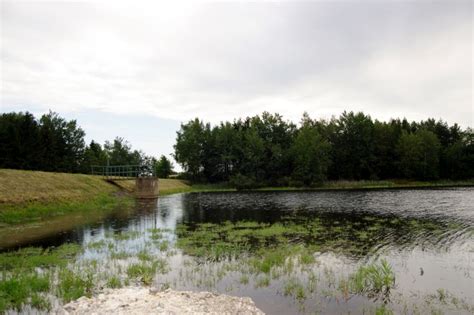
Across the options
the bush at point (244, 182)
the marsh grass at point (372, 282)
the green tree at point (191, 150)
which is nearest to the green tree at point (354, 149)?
the bush at point (244, 182)

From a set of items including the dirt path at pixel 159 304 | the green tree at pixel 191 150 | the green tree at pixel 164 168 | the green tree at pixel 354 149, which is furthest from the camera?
the green tree at pixel 164 168

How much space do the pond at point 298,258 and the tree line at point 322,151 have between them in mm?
73439

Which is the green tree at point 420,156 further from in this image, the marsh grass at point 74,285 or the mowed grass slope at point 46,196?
the marsh grass at point 74,285

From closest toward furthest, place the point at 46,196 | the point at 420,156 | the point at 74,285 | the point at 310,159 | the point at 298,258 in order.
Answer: the point at 74,285 → the point at 298,258 → the point at 46,196 → the point at 310,159 → the point at 420,156

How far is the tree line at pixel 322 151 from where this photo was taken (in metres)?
106

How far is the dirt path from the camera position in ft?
37.2

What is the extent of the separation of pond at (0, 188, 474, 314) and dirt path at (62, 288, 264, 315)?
141 centimetres

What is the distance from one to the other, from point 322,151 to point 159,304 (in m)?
99.0

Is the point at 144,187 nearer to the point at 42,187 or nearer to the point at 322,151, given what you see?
the point at 42,187

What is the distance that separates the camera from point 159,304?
1171 cm

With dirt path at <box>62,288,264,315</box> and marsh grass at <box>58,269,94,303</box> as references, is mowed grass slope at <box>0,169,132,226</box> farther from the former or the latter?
dirt path at <box>62,288,264,315</box>

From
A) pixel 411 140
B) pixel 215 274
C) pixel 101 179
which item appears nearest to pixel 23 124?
pixel 101 179

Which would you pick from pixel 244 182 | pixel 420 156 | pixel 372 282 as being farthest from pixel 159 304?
pixel 420 156

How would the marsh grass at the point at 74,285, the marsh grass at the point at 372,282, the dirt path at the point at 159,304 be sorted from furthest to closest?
the marsh grass at the point at 372,282 → the marsh grass at the point at 74,285 → the dirt path at the point at 159,304
